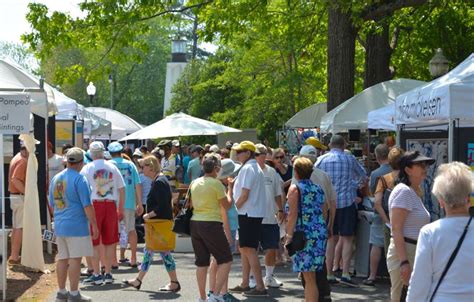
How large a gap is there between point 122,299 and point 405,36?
1766 cm

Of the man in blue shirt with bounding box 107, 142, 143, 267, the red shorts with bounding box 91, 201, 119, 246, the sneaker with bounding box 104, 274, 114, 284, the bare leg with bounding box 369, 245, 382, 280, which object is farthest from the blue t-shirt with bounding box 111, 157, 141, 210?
the bare leg with bounding box 369, 245, 382, 280

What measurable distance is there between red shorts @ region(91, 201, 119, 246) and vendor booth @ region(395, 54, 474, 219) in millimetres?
3931

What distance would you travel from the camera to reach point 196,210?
10.2 meters

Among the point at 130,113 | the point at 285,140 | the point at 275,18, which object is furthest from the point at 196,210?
the point at 130,113

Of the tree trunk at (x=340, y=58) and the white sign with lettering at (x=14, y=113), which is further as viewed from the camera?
the tree trunk at (x=340, y=58)

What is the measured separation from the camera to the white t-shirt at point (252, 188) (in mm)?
11219

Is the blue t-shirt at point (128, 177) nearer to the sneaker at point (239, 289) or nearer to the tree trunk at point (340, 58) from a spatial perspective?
the sneaker at point (239, 289)

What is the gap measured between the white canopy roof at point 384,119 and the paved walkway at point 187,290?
2331 millimetres

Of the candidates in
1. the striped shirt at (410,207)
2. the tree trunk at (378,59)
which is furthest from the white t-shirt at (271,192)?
the tree trunk at (378,59)

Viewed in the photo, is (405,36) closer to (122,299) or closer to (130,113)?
(122,299)

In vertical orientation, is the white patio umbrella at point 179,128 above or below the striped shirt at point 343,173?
above

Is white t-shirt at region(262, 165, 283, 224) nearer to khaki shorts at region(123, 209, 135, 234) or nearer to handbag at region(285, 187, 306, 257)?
handbag at region(285, 187, 306, 257)

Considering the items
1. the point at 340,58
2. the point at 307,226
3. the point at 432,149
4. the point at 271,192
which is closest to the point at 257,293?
the point at 271,192

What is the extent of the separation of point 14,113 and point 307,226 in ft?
14.2
